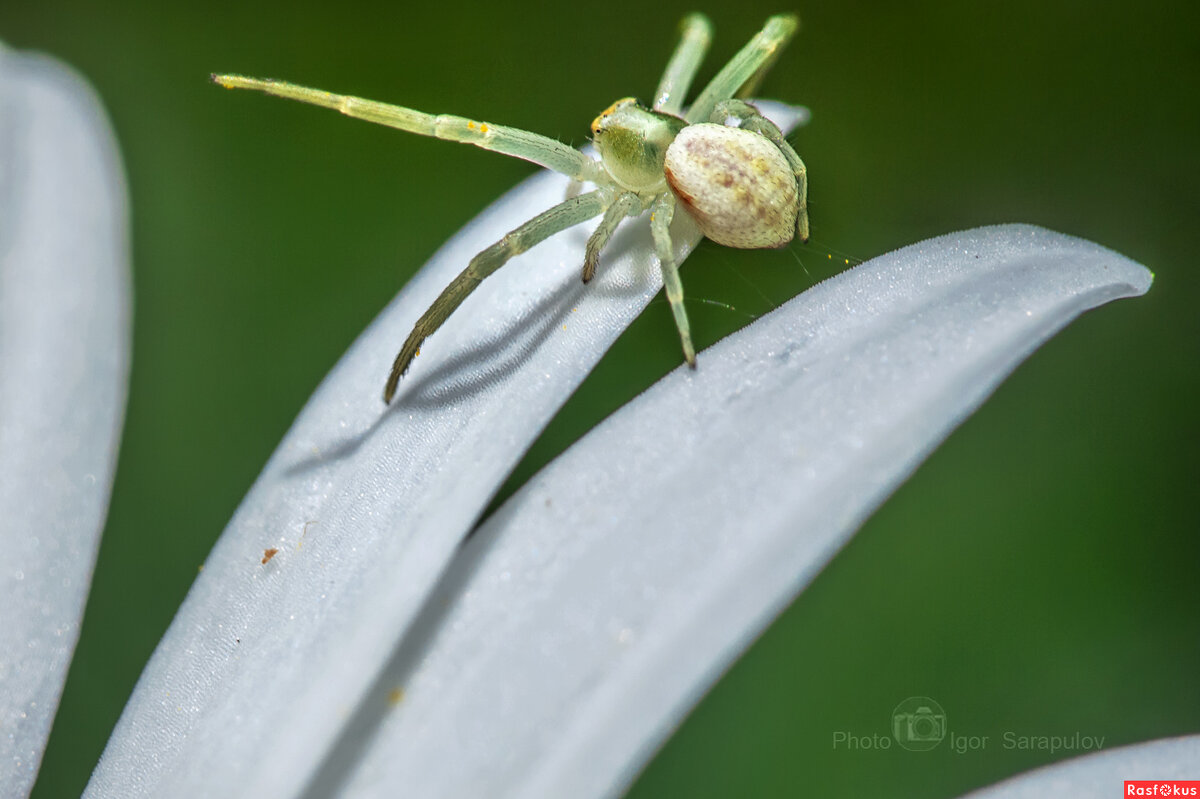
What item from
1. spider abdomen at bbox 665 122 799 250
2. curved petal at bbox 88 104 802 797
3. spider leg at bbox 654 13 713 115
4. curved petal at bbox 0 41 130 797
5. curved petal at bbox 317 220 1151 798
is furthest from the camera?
spider leg at bbox 654 13 713 115

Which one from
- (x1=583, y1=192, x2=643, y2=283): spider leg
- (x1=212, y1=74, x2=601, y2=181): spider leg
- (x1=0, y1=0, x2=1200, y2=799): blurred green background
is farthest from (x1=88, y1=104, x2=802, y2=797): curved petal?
(x1=0, y1=0, x2=1200, y2=799): blurred green background

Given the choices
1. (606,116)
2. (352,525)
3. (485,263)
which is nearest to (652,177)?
(606,116)

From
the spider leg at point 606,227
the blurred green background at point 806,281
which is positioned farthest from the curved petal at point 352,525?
the blurred green background at point 806,281

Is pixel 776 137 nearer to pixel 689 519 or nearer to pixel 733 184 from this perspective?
pixel 733 184

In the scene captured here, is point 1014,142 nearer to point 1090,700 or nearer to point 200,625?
point 1090,700

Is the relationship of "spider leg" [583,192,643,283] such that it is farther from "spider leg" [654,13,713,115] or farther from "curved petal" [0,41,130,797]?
"curved petal" [0,41,130,797]

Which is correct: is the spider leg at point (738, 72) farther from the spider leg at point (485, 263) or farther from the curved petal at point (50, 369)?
the curved petal at point (50, 369)
